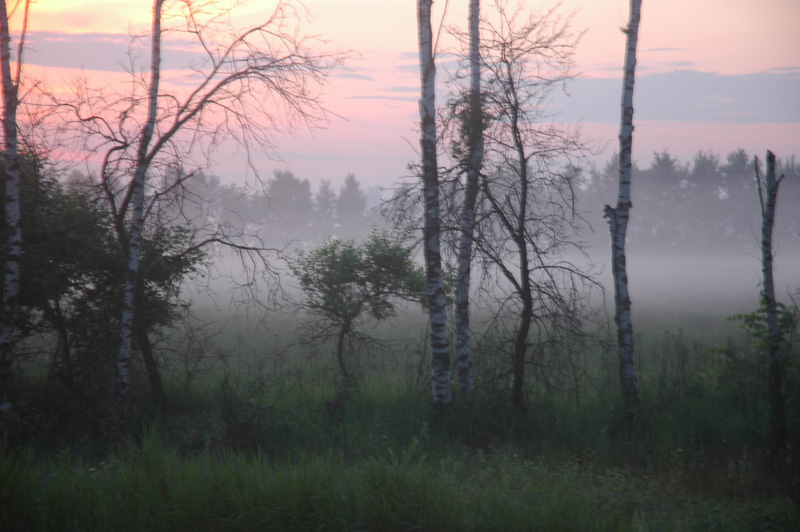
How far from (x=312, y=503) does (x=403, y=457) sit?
3.85ft

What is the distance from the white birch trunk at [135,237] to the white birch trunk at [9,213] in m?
1.60

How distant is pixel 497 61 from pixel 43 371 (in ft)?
42.8

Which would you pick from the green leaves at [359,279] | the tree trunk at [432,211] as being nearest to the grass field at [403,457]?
the tree trunk at [432,211]

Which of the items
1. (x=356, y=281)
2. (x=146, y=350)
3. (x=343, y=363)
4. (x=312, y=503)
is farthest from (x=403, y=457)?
(x=356, y=281)

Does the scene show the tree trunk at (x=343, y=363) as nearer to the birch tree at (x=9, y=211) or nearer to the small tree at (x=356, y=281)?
the small tree at (x=356, y=281)

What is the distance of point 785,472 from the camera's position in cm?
688

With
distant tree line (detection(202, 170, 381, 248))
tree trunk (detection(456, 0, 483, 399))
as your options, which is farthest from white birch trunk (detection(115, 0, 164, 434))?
distant tree line (detection(202, 170, 381, 248))

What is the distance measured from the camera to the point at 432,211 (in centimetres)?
959

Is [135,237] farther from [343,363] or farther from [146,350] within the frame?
[343,363]

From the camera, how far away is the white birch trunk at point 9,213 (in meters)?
7.93

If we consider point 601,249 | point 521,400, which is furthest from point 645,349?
point 601,249

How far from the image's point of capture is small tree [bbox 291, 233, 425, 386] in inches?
503

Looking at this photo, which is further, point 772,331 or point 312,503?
point 772,331

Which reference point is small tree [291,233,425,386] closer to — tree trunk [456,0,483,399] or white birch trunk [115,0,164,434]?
tree trunk [456,0,483,399]
